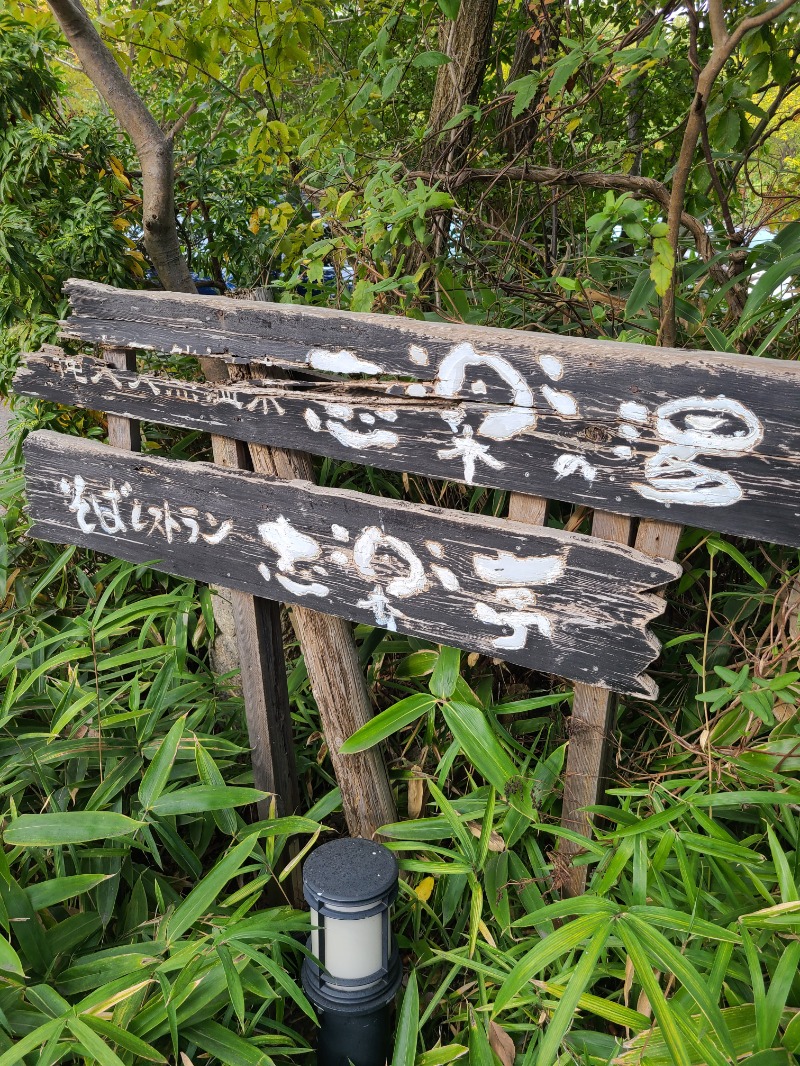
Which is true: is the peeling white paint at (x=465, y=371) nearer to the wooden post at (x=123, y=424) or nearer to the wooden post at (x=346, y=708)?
the wooden post at (x=346, y=708)

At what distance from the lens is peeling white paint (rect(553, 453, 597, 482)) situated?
1.26 meters

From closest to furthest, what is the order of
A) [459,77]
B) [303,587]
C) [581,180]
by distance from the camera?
[303,587], [581,180], [459,77]

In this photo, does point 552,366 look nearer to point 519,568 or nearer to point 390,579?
point 519,568

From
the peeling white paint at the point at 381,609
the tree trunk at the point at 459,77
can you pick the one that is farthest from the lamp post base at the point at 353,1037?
the tree trunk at the point at 459,77

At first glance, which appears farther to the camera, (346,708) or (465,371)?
(346,708)

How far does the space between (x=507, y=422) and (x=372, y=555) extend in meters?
0.37

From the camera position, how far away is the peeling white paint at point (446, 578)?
1427 millimetres

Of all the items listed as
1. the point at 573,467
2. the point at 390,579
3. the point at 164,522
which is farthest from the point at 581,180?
the point at 164,522

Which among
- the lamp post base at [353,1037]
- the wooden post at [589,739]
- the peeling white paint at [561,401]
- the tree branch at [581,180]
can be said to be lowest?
the lamp post base at [353,1037]

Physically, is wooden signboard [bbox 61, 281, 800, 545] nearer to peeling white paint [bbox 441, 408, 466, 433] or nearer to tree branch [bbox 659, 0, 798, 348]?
peeling white paint [bbox 441, 408, 466, 433]

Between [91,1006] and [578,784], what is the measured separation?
3.01ft

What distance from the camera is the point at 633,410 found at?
121cm

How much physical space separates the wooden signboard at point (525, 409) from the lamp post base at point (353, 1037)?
3.39 ft

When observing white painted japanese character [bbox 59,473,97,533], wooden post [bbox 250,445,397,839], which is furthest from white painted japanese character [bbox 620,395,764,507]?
white painted japanese character [bbox 59,473,97,533]
